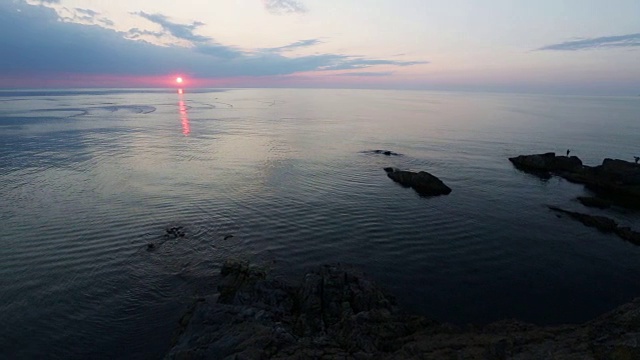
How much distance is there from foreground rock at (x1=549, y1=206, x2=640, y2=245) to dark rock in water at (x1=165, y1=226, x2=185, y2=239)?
170 ft

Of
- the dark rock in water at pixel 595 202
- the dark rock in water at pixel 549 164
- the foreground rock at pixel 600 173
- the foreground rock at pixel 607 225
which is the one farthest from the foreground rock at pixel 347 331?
the dark rock in water at pixel 549 164

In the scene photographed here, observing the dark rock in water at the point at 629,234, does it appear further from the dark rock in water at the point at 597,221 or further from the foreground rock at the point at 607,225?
the dark rock in water at the point at 597,221

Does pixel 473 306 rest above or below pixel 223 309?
below

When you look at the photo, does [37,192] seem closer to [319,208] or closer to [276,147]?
[319,208]

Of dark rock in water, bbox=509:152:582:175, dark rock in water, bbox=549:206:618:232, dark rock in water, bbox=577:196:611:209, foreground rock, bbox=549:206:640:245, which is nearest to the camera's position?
foreground rock, bbox=549:206:640:245

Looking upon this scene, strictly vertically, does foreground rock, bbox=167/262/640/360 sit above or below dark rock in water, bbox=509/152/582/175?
above

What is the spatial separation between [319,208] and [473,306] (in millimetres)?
25062

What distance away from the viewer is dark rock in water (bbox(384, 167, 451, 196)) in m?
57.2

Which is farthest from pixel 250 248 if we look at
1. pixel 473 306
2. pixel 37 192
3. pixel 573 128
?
pixel 573 128

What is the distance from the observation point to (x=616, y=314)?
20078mm

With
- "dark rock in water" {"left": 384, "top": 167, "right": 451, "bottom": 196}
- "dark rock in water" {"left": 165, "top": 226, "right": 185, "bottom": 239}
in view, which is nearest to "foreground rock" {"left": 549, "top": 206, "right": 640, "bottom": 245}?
"dark rock in water" {"left": 384, "top": 167, "right": 451, "bottom": 196}

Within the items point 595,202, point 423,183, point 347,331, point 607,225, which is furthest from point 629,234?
point 347,331

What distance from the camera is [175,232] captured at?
40.5 metres

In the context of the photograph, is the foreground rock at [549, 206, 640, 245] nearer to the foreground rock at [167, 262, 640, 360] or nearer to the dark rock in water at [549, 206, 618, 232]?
the dark rock in water at [549, 206, 618, 232]
